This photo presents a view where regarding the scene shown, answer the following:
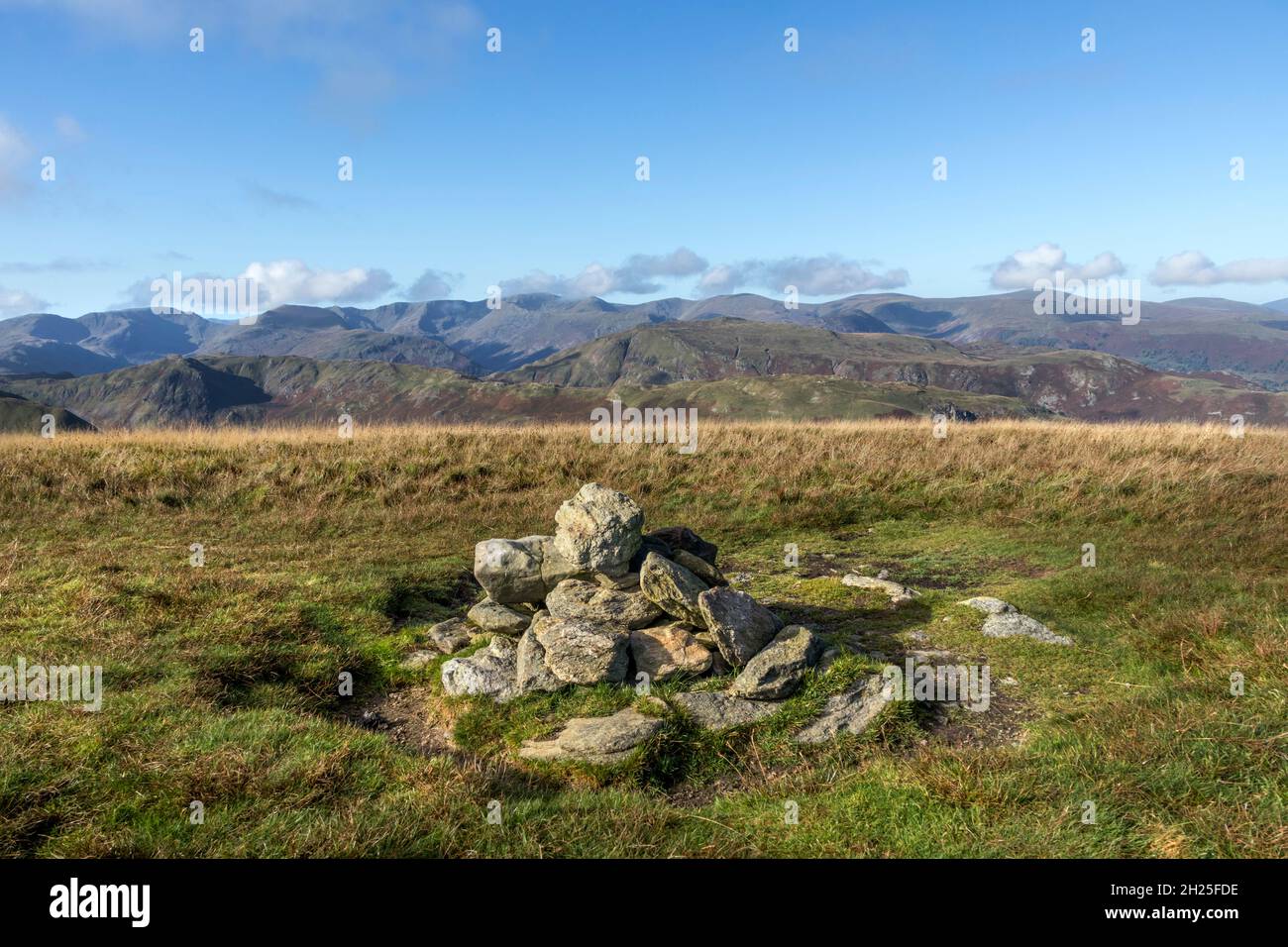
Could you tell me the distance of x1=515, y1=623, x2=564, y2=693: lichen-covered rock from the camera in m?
8.71

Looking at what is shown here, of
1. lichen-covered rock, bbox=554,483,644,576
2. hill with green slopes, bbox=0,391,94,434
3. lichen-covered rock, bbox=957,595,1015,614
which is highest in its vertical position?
hill with green slopes, bbox=0,391,94,434

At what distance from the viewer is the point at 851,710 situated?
7.90 meters

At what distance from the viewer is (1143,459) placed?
20.9 metres

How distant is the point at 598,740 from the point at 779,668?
232 cm

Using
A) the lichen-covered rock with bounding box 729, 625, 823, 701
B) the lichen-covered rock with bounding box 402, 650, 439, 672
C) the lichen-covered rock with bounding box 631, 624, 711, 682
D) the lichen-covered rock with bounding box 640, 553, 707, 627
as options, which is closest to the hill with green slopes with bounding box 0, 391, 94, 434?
the lichen-covered rock with bounding box 402, 650, 439, 672

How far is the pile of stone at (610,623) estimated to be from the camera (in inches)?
341

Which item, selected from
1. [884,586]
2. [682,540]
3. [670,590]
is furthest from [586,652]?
[884,586]

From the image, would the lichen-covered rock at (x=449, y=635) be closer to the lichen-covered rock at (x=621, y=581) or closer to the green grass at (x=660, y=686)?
the green grass at (x=660, y=686)

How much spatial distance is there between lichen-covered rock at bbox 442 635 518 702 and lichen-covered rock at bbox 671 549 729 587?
2896mm

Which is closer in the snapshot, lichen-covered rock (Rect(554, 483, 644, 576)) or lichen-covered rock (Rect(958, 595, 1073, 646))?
lichen-covered rock (Rect(958, 595, 1073, 646))

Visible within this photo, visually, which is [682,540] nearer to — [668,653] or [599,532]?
[599,532]

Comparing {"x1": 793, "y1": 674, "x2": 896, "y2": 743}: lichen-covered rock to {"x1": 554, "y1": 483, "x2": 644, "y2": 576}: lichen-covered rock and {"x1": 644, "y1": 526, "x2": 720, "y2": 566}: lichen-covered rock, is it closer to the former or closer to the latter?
{"x1": 554, "y1": 483, "x2": 644, "y2": 576}: lichen-covered rock

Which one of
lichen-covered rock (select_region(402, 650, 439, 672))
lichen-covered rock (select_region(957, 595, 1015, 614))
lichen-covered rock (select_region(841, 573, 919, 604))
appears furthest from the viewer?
lichen-covered rock (select_region(841, 573, 919, 604))

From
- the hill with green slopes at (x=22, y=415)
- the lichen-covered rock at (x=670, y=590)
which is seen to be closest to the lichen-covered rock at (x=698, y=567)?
the lichen-covered rock at (x=670, y=590)
